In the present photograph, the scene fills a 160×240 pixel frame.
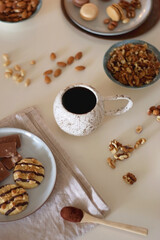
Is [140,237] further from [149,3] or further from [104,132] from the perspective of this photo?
[149,3]

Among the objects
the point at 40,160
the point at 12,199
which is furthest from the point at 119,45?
the point at 12,199

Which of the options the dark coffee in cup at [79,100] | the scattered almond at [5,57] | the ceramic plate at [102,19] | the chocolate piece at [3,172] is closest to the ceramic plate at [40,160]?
the chocolate piece at [3,172]

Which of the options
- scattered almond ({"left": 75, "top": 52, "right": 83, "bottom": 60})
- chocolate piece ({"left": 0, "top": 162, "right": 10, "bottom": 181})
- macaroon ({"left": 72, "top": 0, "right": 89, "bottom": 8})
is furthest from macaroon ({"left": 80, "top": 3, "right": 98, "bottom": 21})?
chocolate piece ({"left": 0, "top": 162, "right": 10, "bottom": 181})

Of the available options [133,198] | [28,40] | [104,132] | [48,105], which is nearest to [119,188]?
[133,198]

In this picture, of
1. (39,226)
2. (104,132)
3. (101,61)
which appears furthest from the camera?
(101,61)

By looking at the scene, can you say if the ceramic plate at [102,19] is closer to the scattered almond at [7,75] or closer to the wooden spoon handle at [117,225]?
the scattered almond at [7,75]

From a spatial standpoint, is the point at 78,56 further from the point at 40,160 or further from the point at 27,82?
the point at 40,160
